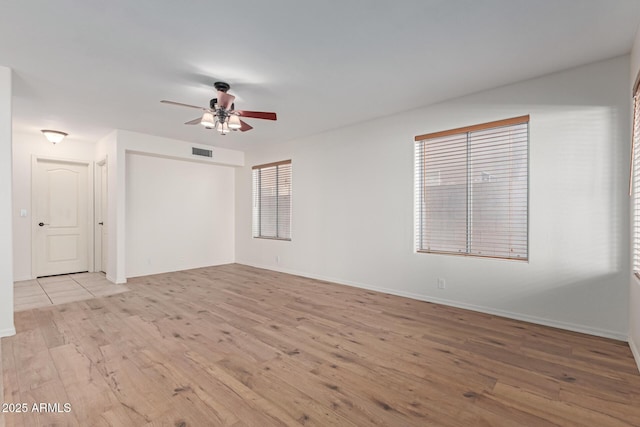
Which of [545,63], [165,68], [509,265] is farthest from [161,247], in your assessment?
[545,63]

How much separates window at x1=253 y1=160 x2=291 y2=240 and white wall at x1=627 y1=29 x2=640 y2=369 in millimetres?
4829

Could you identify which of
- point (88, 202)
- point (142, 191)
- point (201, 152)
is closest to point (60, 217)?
point (88, 202)

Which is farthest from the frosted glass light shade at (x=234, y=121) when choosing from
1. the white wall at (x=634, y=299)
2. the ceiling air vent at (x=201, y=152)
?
the white wall at (x=634, y=299)

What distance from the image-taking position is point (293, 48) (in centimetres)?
270

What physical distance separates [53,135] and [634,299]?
7972mm

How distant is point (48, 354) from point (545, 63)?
533 cm

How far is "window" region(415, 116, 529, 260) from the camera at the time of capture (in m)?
3.46

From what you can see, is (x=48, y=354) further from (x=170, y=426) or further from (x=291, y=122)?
(x=291, y=122)

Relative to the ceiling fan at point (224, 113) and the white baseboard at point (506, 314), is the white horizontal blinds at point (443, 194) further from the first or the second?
the ceiling fan at point (224, 113)

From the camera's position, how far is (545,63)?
298 cm

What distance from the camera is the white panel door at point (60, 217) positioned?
5.63m

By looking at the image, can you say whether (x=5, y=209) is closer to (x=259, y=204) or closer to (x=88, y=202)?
(x=88, y=202)

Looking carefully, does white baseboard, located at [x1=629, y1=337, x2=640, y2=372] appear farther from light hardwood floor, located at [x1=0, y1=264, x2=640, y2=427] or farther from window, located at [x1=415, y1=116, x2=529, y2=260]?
window, located at [x1=415, y1=116, x2=529, y2=260]

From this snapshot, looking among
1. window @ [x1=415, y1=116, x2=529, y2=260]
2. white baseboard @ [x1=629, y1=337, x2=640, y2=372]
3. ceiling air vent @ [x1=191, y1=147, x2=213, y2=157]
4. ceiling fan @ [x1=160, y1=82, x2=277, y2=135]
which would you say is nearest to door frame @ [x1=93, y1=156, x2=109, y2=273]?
ceiling air vent @ [x1=191, y1=147, x2=213, y2=157]
